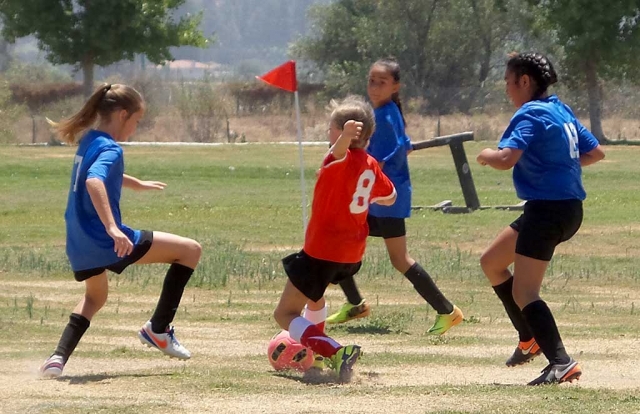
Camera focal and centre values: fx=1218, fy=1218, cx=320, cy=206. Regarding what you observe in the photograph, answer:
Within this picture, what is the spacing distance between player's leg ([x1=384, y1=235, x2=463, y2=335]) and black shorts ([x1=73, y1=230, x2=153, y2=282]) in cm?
227

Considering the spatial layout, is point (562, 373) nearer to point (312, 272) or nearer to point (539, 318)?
point (539, 318)

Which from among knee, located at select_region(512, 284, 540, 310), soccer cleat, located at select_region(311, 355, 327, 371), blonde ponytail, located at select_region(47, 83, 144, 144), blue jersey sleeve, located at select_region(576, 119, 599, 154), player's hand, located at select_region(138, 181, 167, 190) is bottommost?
soccer cleat, located at select_region(311, 355, 327, 371)

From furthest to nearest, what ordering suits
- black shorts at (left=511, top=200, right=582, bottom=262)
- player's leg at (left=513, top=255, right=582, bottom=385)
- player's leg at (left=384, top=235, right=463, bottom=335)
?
1. player's leg at (left=384, top=235, right=463, bottom=335)
2. black shorts at (left=511, top=200, right=582, bottom=262)
3. player's leg at (left=513, top=255, right=582, bottom=385)

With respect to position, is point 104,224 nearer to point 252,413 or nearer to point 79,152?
point 79,152

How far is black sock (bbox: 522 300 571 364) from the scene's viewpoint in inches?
259

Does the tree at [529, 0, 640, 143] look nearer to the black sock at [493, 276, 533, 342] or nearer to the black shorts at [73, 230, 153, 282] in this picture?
the black sock at [493, 276, 533, 342]

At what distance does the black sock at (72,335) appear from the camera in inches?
279

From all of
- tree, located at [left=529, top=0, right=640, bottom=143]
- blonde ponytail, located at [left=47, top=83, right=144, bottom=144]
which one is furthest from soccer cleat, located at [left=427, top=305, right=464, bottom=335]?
tree, located at [left=529, top=0, right=640, bottom=143]

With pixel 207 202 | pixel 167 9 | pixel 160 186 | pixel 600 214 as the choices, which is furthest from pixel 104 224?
pixel 167 9

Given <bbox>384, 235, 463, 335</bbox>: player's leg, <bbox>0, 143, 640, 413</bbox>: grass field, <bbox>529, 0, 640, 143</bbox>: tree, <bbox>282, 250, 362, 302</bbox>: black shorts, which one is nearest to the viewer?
<bbox>0, 143, 640, 413</bbox>: grass field

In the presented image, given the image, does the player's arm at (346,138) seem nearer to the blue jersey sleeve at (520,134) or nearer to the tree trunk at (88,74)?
the blue jersey sleeve at (520,134)

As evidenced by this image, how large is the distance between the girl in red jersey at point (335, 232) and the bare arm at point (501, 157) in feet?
2.39

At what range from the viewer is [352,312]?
9.13 meters

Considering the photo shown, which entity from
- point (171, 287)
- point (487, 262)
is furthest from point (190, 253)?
point (487, 262)
